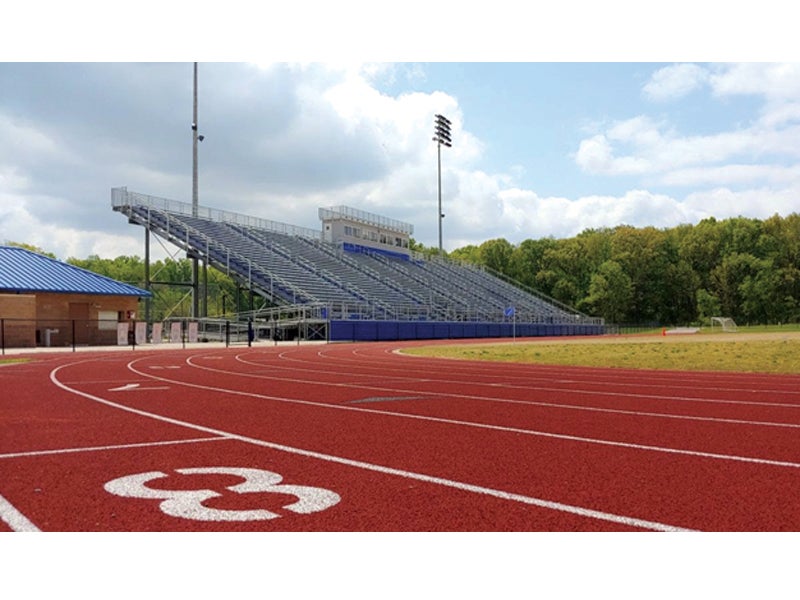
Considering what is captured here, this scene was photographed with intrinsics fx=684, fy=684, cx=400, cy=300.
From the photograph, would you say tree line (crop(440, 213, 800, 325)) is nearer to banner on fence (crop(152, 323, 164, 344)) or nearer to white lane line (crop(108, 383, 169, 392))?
banner on fence (crop(152, 323, 164, 344))

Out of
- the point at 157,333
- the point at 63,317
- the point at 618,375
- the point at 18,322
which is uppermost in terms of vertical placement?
the point at 63,317

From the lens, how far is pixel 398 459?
615 centimetres

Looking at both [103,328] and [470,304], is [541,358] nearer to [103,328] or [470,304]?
[103,328]

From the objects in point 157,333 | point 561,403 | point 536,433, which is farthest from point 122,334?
point 536,433

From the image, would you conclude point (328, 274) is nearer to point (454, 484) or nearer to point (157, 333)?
point (157, 333)

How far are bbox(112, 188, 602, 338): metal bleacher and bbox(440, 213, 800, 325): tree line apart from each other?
22350 millimetres

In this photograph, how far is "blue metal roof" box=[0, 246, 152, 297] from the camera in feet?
107

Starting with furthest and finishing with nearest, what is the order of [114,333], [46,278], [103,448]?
[114,333], [46,278], [103,448]

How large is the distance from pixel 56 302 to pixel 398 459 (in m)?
32.9

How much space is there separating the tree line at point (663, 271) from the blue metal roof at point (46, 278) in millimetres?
33680

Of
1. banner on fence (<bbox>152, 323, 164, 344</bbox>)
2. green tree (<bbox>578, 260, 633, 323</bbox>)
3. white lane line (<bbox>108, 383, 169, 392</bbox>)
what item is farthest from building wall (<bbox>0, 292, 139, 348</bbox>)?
green tree (<bbox>578, 260, 633, 323</bbox>)

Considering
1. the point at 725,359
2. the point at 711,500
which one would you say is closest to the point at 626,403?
the point at 711,500

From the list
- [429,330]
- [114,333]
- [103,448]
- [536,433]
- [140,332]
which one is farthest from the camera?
Result: [429,330]

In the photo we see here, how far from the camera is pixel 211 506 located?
14.9 ft
